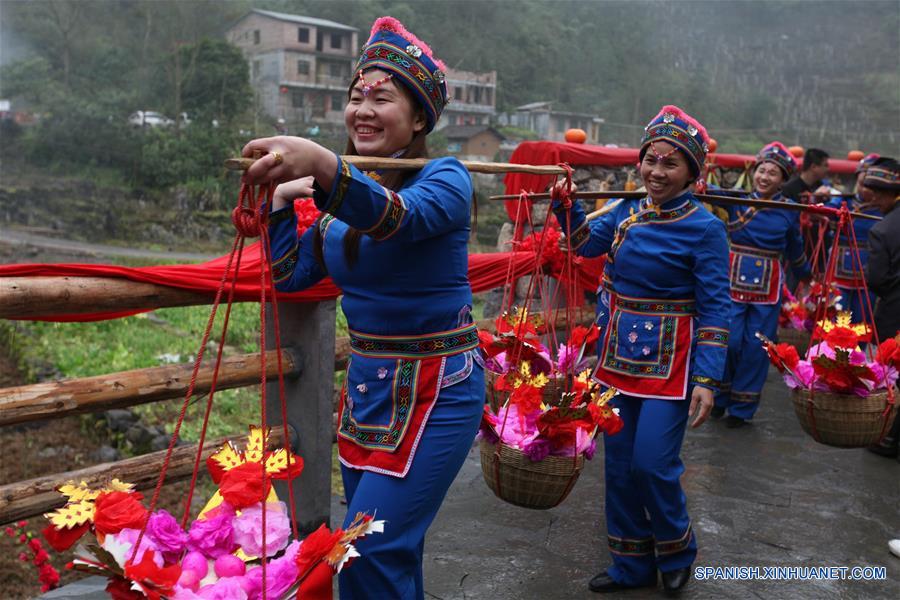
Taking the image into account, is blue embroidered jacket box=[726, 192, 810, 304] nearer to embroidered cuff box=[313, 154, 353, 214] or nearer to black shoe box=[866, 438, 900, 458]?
black shoe box=[866, 438, 900, 458]

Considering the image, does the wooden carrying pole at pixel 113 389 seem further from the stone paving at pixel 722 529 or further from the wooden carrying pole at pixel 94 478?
the stone paving at pixel 722 529

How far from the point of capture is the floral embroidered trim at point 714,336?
10.7 feet

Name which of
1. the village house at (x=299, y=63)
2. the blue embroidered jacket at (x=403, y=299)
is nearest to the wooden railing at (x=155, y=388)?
the blue embroidered jacket at (x=403, y=299)

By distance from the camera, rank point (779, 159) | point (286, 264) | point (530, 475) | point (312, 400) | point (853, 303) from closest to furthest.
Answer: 1. point (286, 264)
2. point (530, 475)
3. point (312, 400)
4. point (779, 159)
5. point (853, 303)

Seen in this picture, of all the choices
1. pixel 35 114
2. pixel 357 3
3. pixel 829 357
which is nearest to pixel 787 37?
pixel 357 3

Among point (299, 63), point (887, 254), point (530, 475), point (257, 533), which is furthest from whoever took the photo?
point (299, 63)

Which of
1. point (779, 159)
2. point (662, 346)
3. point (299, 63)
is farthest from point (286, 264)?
point (299, 63)

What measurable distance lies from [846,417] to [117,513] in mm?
3215

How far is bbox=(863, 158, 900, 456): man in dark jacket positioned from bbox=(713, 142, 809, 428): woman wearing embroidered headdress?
0.75 metres

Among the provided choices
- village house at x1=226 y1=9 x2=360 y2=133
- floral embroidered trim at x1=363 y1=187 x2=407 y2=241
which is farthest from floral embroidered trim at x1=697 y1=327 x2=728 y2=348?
village house at x1=226 y1=9 x2=360 y2=133

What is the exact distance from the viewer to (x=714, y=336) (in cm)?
328

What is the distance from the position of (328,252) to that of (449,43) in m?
37.9

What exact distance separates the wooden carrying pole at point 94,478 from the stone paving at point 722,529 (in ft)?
1.54

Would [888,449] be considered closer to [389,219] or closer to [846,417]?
[846,417]
